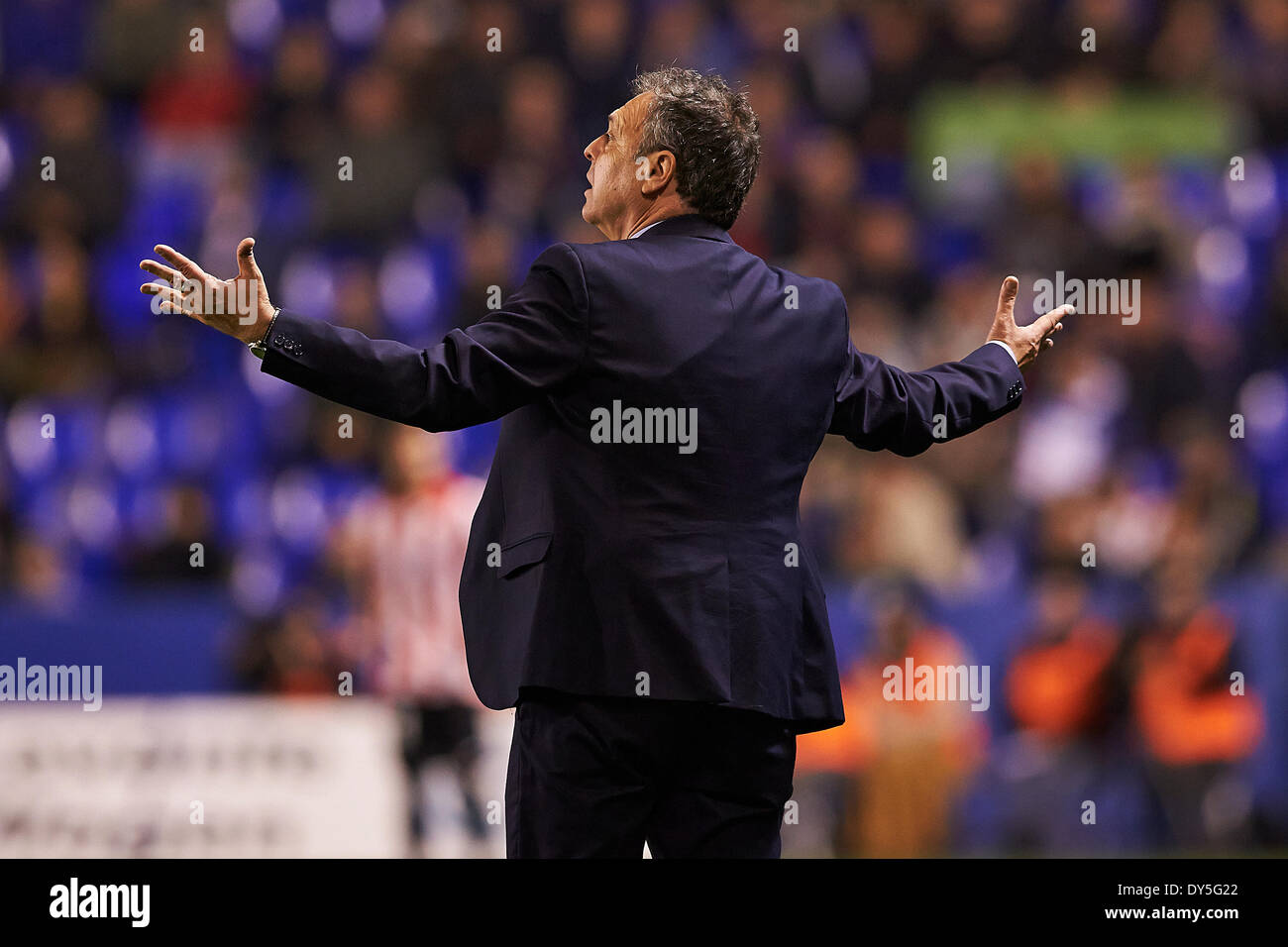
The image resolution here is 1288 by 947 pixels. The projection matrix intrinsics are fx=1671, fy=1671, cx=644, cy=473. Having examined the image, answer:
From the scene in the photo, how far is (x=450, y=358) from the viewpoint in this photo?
252 cm

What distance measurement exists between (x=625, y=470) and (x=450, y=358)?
31 cm

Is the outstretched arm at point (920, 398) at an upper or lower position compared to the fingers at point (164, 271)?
lower

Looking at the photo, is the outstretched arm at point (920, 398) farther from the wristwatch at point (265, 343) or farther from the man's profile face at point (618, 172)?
the wristwatch at point (265, 343)

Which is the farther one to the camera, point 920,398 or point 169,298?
point 920,398

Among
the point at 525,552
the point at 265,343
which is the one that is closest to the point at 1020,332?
the point at 525,552

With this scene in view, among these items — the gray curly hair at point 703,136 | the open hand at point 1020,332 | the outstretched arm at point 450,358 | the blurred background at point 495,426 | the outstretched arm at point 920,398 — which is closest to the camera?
the outstretched arm at point 450,358

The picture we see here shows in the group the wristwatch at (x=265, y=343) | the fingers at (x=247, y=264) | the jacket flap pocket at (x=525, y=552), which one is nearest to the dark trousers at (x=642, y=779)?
the jacket flap pocket at (x=525, y=552)

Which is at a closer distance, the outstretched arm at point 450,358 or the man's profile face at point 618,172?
the outstretched arm at point 450,358

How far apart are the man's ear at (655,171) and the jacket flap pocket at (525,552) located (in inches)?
24.3

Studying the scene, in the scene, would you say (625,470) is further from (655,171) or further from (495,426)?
(495,426)

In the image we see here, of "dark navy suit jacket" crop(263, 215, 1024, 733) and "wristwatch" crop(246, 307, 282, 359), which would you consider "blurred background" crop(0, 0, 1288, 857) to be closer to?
"dark navy suit jacket" crop(263, 215, 1024, 733)

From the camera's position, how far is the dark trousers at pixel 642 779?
251 centimetres

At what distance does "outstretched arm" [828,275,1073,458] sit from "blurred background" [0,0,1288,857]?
4003 mm

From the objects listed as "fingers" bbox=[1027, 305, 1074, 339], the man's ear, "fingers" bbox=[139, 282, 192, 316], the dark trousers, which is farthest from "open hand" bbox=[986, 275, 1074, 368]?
"fingers" bbox=[139, 282, 192, 316]
